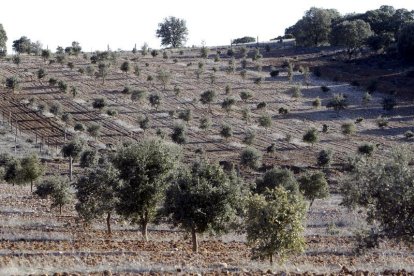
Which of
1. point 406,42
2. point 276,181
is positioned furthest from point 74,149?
point 406,42

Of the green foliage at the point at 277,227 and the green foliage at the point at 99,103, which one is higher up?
the green foliage at the point at 99,103

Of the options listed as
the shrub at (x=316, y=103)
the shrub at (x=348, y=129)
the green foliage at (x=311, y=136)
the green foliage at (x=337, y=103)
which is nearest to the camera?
the green foliage at (x=311, y=136)

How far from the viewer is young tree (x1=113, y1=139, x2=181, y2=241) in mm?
27016

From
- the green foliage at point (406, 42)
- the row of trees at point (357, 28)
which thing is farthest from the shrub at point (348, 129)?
the row of trees at point (357, 28)

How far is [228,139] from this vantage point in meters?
71.2

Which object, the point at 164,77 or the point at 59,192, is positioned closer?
the point at 59,192

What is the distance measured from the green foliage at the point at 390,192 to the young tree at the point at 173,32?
144 meters

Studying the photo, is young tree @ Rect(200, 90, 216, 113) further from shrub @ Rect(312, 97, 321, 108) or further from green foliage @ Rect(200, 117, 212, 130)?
shrub @ Rect(312, 97, 321, 108)

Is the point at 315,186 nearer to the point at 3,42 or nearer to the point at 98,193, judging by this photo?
the point at 98,193

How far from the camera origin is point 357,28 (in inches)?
4719

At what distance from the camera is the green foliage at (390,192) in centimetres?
1714

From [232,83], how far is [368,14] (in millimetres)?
59592

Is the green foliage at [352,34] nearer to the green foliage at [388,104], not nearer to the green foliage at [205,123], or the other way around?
the green foliage at [388,104]

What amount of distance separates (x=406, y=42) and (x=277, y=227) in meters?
99.5
